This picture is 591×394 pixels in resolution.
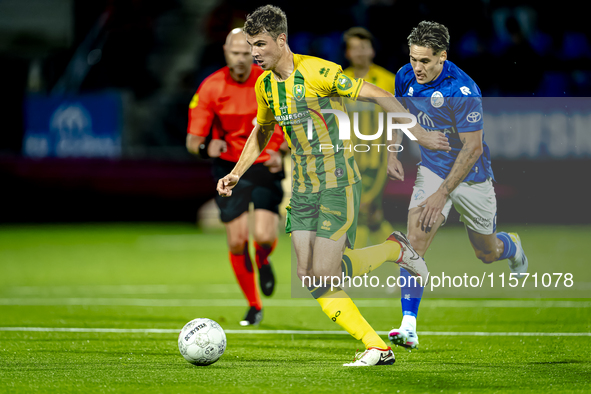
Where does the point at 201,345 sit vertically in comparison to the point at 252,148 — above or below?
below

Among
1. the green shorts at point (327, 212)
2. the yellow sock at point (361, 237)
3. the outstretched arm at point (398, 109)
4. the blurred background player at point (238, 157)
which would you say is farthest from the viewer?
the blurred background player at point (238, 157)

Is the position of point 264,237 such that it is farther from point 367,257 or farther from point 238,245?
point 367,257

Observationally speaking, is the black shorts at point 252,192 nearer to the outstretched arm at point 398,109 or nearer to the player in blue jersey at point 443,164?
the player in blue jersey at point 443,164

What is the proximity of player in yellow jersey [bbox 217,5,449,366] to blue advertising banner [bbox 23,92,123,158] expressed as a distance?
37.2 ft

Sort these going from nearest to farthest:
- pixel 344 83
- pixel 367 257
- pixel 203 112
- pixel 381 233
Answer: pixel 344 83 < pixel 367 257 < pixel 381 233 < pixel 203 112

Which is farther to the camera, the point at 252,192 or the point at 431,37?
the point at 252,192

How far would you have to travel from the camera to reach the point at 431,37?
4.58m

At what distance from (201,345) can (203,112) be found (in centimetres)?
246

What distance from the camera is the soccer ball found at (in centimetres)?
430

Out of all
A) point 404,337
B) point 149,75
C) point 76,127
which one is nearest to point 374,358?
point 404,337

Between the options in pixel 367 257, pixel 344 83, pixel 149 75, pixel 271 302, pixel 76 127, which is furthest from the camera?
pixel 149 75

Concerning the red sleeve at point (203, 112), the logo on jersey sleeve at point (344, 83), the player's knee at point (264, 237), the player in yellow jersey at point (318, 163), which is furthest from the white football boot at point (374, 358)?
the red sleeve at point (203, 112)

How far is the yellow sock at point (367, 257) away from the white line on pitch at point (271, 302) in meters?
2.51

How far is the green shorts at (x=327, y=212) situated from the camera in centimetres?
439
